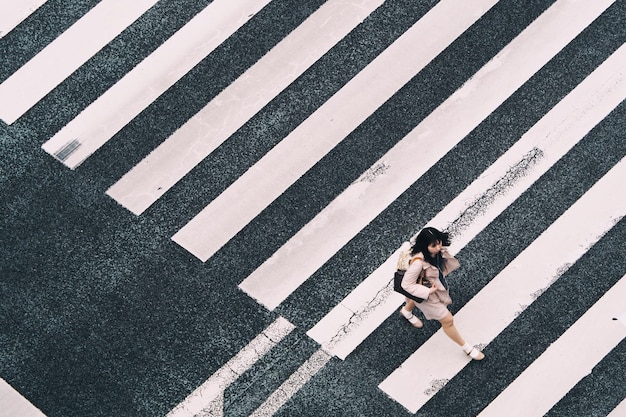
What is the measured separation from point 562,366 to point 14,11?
6.27m

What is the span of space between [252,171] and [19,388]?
9.56 ft

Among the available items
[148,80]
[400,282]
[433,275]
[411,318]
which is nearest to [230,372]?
[411,318]

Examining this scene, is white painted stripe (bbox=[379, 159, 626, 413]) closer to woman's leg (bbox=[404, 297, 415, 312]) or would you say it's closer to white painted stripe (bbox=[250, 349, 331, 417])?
woman's leg (bbox=[404, 297, 415, 312])

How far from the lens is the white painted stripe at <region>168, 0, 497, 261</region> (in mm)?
7570

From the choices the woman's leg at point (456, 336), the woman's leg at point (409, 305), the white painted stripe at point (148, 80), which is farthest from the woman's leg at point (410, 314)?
the white painted stripe at point (148, 80)

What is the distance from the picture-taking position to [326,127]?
7746 millimetres

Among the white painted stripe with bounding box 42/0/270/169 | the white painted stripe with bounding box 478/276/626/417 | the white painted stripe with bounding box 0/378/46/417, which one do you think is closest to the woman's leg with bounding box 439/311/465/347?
the white painted stripe with bounding box 478/276/626/417

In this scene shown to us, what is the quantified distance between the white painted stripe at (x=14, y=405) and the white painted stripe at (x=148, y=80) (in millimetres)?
2149

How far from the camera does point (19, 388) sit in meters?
7.33

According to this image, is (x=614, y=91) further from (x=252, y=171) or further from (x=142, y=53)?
(x=142, y=53)

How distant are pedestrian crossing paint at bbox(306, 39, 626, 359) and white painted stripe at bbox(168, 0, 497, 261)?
2.26 ft

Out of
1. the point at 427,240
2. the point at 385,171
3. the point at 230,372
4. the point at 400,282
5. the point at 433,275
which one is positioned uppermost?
the point at 385,171

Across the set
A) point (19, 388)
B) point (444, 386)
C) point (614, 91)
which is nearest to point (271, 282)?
point (444, 386)

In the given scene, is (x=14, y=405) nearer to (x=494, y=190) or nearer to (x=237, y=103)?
(x=237, y=103)
